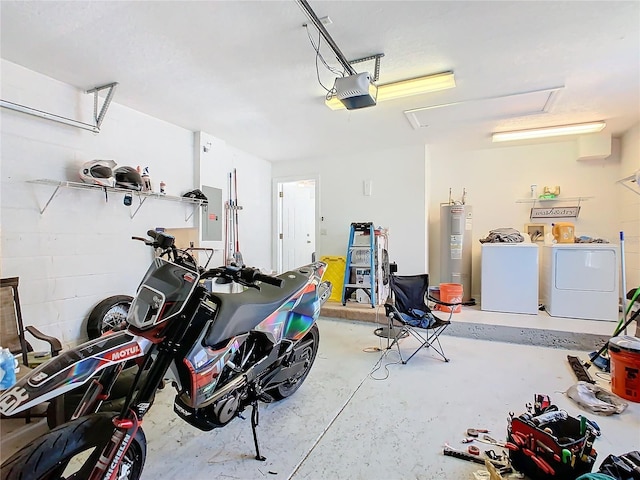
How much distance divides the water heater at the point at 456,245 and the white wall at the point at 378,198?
13.5 inches

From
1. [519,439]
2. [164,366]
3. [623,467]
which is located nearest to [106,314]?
[164,366]

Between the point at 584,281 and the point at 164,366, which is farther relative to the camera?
the point at 584,281

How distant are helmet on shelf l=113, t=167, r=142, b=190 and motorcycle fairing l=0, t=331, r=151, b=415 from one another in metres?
2.47

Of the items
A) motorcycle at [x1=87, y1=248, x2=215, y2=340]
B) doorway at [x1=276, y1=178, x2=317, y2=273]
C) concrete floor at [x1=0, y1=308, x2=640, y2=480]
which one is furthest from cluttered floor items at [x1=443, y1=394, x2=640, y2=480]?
doorway at [x1=276, y1=178, x2=317, y2=273]

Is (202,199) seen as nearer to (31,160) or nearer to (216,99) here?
(216,99)

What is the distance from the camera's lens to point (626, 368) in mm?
2531

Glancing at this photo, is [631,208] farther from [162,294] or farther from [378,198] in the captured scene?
[162,294]

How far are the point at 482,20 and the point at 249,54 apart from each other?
175cm

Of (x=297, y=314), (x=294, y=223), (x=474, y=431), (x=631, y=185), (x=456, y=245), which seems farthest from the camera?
(x=294, y=223)

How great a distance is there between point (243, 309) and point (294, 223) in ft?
16.9

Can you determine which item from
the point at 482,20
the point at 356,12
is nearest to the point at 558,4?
the point at 482,20

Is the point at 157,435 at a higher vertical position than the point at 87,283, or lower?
lower

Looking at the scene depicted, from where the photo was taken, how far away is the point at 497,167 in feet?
18.2

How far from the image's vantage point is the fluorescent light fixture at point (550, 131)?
429 cm
